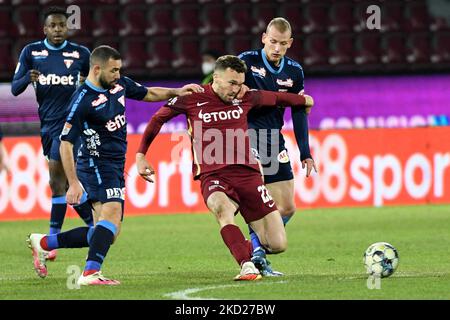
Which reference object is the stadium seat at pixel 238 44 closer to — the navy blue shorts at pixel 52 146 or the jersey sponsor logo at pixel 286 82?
the navy blue shorts at pixel 52 146

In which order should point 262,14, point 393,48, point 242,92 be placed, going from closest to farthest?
point 242,92 < point 262,14 < point 393,48

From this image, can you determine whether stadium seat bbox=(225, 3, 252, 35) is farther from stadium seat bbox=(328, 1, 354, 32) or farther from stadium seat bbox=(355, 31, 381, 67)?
stadium seat bbox=(355, 31, 381, 67)

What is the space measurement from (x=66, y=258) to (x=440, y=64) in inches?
379

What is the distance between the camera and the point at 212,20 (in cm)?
1845

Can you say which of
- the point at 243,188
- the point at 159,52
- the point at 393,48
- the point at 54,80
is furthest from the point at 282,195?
the point at 393,48

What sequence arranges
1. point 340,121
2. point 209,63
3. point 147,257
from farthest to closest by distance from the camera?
1. point 340,121
2. point 209,63
3. point 147,257

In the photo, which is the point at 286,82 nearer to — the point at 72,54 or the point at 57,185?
the point at 72,54

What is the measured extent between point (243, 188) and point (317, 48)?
10.7 metres

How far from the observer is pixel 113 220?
26.6 ft

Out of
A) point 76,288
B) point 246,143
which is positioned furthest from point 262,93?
point 76,288

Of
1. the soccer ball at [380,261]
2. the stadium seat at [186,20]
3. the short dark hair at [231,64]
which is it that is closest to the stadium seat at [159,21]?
the stadium seat at [186,20]

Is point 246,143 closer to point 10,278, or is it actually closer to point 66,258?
point 10,278

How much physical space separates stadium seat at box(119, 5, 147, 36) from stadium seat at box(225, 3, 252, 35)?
4.39 ft

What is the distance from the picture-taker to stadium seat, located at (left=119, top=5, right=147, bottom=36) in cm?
1814
